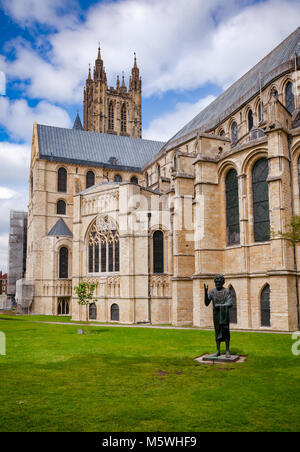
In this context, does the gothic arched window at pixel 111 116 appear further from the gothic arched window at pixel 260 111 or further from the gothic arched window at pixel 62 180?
the gothic arched window at pixel 260 111

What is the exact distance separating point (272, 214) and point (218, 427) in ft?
55.9

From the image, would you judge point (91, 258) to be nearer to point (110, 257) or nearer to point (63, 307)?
point (110, 257)

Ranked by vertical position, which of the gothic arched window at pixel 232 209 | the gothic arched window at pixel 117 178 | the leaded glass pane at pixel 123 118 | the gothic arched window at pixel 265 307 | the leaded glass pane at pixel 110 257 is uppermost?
the leaded glass pane at pixel 123 118

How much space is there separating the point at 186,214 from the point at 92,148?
88.1 ft

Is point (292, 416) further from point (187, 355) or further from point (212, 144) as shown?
point (212, 144)

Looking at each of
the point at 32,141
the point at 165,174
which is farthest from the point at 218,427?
the point at 32,141

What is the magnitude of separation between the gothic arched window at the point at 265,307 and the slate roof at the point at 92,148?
105ft

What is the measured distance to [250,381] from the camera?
391 inches

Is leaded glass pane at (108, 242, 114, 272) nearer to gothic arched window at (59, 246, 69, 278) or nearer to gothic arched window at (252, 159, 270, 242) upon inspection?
gothic arched window at (59, 246, 69, 278)

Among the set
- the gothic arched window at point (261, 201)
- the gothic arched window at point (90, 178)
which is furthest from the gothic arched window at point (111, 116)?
the gothic arched window at point (261, 201)

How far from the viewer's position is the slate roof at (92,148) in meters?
50.0

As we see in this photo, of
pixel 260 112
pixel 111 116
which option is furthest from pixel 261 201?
pixel 111 116

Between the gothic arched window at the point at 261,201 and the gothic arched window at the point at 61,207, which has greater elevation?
the gothic arched window at the point at 61,207

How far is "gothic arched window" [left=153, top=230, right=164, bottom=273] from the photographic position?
111 ft
